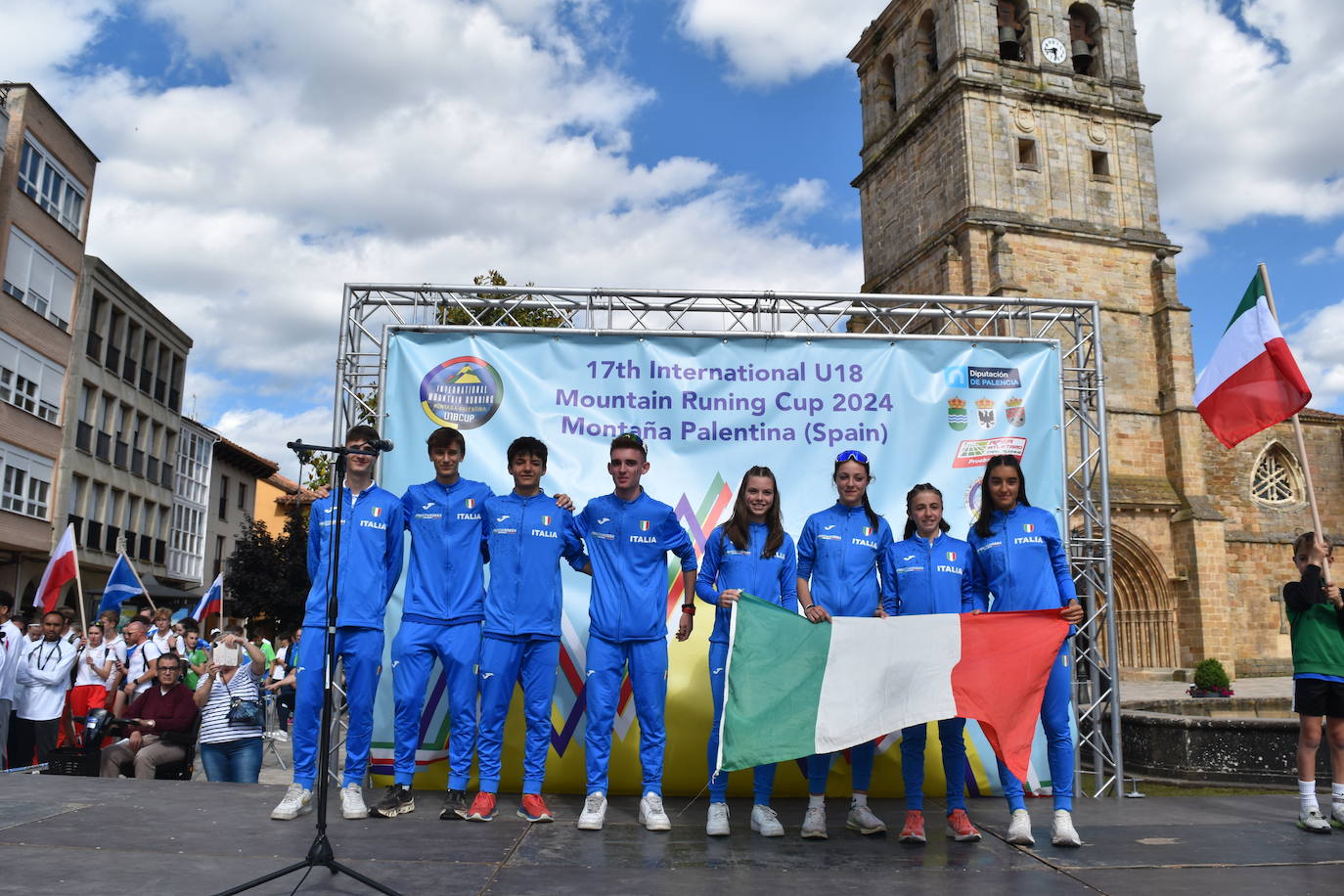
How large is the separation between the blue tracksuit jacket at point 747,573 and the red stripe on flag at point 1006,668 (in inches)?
38.8

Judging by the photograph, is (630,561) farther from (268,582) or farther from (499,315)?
(268,582)

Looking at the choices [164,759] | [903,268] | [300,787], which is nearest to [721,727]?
[300,787]

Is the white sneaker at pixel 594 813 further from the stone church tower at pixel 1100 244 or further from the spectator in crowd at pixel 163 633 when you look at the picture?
the stone church tower at pixel 1100 244

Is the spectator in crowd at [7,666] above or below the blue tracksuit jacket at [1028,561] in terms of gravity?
below

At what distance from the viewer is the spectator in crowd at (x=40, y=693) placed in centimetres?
931

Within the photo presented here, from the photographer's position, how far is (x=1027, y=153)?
100 ft

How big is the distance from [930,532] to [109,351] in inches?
1257

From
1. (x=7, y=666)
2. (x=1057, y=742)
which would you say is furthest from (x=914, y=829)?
(x=7, y=666)

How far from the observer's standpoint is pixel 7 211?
24406mm

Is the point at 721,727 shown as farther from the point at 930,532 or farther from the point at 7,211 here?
the point at 7,211

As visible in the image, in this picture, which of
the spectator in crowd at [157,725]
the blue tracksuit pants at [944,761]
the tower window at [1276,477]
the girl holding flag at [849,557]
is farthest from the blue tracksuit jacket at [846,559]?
the tower window at [1276,477]

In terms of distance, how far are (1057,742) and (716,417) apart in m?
3.24

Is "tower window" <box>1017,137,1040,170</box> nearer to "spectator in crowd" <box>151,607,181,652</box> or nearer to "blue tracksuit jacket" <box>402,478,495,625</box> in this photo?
"spectator in crowd" <box>151,607,181,652</box>

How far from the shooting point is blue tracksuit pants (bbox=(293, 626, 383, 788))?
5621 mm
